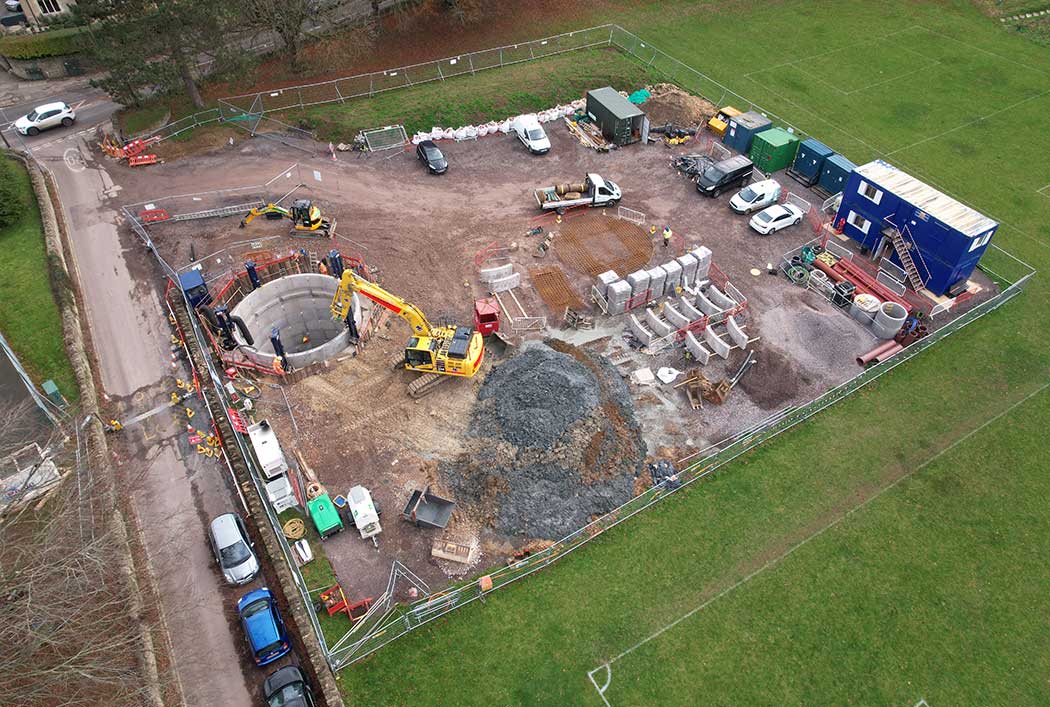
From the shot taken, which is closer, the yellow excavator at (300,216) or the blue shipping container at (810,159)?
the yellow excavator at (300,216)

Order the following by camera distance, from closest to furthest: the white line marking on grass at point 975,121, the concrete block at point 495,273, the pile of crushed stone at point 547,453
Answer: the pile of crushed stone at point 547,453, the concrete block at point 495,273, the white line marking on grass at point 975,121

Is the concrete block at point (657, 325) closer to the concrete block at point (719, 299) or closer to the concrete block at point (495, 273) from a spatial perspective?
the concrete block at point (719, 299)

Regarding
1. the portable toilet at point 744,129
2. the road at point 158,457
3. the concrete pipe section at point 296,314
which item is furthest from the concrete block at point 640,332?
the road at point 158,457

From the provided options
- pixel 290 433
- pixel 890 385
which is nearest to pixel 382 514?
pixel 290 433

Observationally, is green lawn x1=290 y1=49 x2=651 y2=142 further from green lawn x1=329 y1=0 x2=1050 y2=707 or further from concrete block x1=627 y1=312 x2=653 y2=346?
green lawn x1=329 y1=0 x2=1050 y2=707

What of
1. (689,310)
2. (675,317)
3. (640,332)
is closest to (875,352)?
(689,310)
